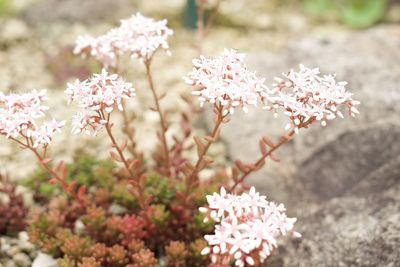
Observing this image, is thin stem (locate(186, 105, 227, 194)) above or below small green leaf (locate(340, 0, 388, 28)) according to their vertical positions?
below

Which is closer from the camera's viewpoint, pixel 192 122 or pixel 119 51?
pixel 119 51

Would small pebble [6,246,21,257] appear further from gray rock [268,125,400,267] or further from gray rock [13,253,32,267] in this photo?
gray rock [268,125,400,267]

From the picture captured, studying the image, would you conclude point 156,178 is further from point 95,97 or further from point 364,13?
point 364,13

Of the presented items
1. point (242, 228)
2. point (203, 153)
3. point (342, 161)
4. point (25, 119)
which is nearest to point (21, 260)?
point (25, 119)

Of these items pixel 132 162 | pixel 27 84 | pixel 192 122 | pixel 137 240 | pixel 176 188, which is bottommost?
pixel 137 240

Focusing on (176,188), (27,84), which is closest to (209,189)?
(176,188)

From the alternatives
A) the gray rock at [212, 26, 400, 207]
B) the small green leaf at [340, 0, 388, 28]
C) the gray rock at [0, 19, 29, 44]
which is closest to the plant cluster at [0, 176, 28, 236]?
the gray rock at [212, 26, 400, 207]

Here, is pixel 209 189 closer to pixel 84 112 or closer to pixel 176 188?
pixel 176 188
